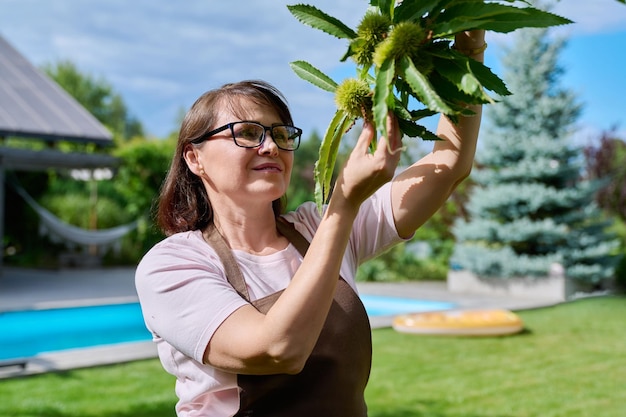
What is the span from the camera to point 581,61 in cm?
1377

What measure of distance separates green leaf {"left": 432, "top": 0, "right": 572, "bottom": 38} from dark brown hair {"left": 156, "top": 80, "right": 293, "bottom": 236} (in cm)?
59

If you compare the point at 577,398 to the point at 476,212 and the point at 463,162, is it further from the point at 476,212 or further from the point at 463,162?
the point at 476,212

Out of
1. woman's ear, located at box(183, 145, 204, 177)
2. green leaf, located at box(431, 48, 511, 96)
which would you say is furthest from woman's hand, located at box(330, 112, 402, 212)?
woman's ear, located at box(183, 145, 204, 177)

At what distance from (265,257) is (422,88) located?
0.68 m

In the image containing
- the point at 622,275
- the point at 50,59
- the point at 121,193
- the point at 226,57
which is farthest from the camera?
the point at 226,57

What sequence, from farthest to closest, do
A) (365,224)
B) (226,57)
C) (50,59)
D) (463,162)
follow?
(226,57) → (50,59) → (365,224) → (463,162)

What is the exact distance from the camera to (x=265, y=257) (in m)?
1.59

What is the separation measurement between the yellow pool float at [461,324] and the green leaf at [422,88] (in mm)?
6990

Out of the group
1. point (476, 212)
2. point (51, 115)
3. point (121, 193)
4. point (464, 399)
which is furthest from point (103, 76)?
point (464, 399)

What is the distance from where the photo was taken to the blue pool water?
8.57m

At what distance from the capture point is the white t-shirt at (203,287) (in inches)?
52.3

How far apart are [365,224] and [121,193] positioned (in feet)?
55.7

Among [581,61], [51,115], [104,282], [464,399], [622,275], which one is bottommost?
[104,282]

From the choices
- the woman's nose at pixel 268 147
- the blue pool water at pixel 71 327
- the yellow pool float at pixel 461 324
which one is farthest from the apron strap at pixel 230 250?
the blue pool water at pixel 71 327
